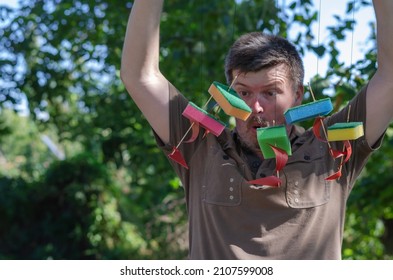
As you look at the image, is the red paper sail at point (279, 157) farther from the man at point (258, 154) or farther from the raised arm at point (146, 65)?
the raised arm at point (146, 65)

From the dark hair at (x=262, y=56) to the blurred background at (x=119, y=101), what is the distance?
1.26 meters

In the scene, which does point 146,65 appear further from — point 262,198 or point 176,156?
point 262,198

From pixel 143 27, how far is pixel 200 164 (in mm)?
376

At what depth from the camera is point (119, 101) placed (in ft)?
16.2

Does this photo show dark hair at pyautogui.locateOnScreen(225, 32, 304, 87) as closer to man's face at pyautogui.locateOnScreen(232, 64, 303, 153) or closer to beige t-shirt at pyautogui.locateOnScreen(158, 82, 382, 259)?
man's face at pyautogui.locateOnScreen(232, 64, 303, 153)

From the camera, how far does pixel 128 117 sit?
15.8ft

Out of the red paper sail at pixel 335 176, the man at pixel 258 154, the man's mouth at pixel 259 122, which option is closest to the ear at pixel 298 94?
the man at pixel 258 154

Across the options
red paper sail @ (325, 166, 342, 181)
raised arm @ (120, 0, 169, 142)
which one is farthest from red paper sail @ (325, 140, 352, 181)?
raised arm @ (120, 0, 169, 142)

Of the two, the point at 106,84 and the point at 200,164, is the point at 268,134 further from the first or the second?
the point at 106,84

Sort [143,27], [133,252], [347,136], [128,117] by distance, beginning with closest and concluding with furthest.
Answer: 1. [347,136]
2. [143,27]
3. [128,117]
4. [133,252]

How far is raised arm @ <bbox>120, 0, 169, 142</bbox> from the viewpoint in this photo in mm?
1775

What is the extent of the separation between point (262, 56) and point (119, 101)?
3204 millimetres

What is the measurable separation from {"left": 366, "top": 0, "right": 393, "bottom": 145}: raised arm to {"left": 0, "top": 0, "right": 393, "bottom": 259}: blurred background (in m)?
1.35

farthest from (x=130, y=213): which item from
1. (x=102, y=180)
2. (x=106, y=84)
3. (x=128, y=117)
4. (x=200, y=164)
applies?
(x=200, y=164)
